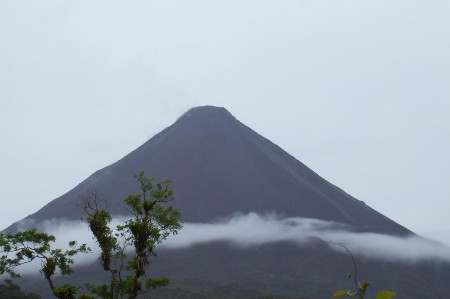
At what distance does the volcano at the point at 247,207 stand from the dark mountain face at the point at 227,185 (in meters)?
0.26

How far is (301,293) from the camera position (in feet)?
387

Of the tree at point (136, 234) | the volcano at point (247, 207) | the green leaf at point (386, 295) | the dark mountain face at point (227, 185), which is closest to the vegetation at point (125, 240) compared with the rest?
the tree at point (136, 234)

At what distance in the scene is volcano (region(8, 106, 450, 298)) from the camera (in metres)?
136

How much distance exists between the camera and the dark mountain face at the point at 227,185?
174 metres

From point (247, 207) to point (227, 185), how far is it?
7835 mm

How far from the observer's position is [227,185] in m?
177

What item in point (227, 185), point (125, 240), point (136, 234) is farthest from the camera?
point (227, 185)

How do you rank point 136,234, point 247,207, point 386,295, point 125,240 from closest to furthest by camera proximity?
point 386,295 < point 136,234 < point 125,240 < point 247,207

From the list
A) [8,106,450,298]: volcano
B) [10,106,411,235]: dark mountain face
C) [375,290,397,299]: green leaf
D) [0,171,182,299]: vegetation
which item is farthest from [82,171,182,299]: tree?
[10,106,411,235]: dark mountain face

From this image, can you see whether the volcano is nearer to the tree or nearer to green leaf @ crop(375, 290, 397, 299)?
the tree

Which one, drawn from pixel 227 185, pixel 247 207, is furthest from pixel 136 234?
pixel 227 185

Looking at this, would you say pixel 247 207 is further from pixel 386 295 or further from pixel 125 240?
pixel 386 295

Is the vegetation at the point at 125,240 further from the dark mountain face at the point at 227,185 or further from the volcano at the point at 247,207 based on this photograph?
the dark mountain face at the point at 227,185

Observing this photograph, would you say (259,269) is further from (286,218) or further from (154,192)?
(154,192)
